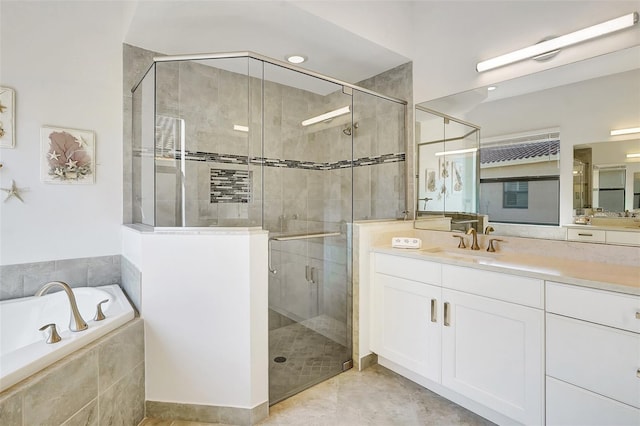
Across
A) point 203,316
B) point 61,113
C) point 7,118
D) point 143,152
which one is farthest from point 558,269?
point 7,118

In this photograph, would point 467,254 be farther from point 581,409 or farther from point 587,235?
point 581,409

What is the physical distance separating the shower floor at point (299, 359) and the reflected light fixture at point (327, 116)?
69.0 inches

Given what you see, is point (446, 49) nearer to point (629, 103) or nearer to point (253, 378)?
point (629, 103)

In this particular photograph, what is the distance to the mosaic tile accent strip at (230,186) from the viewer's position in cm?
229

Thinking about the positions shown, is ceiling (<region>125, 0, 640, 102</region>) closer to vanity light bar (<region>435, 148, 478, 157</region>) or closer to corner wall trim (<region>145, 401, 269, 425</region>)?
vanity light bar (<region>435, 148, 478, 157</region>)

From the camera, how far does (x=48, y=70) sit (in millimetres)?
2150

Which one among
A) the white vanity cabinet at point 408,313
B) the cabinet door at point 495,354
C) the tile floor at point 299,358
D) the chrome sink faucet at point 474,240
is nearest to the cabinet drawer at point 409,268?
the white vanity cabinet at point 408,313

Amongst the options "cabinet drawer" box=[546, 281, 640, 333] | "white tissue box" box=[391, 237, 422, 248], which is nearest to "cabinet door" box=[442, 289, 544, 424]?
"cabinet drawer" box=[546, 281, 640, 333]

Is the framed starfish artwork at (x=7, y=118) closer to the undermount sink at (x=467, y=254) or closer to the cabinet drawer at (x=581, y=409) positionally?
the undermount sink at (x=467, y=254)

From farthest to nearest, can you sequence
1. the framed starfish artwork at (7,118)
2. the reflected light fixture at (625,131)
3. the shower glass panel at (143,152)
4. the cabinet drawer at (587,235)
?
1. the shower glass panel at (143,152)
2. the framed starfish artwork at (7,118)
3. the cabinet drawer at (587,235)
4. the reflected light fixture at (625,131)

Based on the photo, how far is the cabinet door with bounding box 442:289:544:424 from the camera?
58.9 inches

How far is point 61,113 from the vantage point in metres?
2.20

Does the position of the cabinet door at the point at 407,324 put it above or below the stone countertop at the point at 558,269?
below

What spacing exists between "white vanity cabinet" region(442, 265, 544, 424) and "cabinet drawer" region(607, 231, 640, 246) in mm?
622
